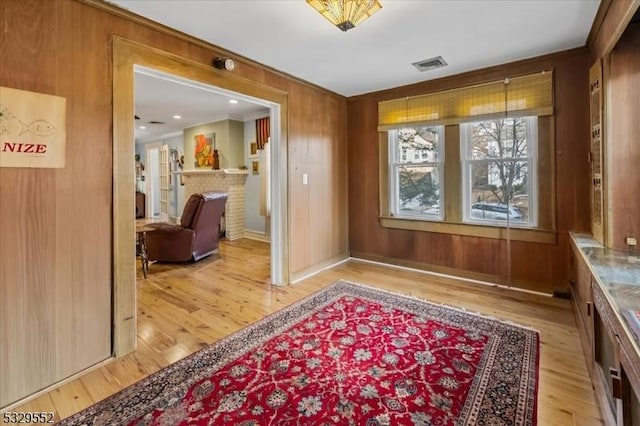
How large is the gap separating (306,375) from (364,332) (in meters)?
0.71

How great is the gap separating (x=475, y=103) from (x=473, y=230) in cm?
148

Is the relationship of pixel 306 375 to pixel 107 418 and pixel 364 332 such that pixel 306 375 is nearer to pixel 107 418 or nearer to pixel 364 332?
pixel 364 332

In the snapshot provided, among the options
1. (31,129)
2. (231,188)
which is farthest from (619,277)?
(231,188)

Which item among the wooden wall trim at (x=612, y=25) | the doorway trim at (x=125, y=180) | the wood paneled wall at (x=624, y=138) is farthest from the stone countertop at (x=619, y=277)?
the doorway trim at (x=125, y=180)

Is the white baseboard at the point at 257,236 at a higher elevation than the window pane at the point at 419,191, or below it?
below

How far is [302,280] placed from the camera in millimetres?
3936

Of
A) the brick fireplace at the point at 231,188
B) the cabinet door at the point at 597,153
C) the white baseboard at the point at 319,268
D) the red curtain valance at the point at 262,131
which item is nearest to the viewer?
the cabinet door at the point at 597,153

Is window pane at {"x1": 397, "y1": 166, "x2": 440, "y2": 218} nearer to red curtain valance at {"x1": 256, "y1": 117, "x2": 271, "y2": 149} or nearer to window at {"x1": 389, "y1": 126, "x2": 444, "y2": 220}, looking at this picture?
window at {"x1": 389, "y1": 126, "x2": 444, "y2": 220}

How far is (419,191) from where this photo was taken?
4281 millimetres

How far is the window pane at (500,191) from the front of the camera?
345 centimetres

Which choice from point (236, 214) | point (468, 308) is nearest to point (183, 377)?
point (468, 308)

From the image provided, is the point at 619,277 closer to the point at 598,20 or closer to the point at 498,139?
the point at 598,20

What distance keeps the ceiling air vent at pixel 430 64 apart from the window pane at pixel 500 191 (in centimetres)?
121

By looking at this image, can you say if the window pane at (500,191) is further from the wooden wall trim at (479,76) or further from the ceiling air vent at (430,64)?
the ceiling air vent at (430,64)
